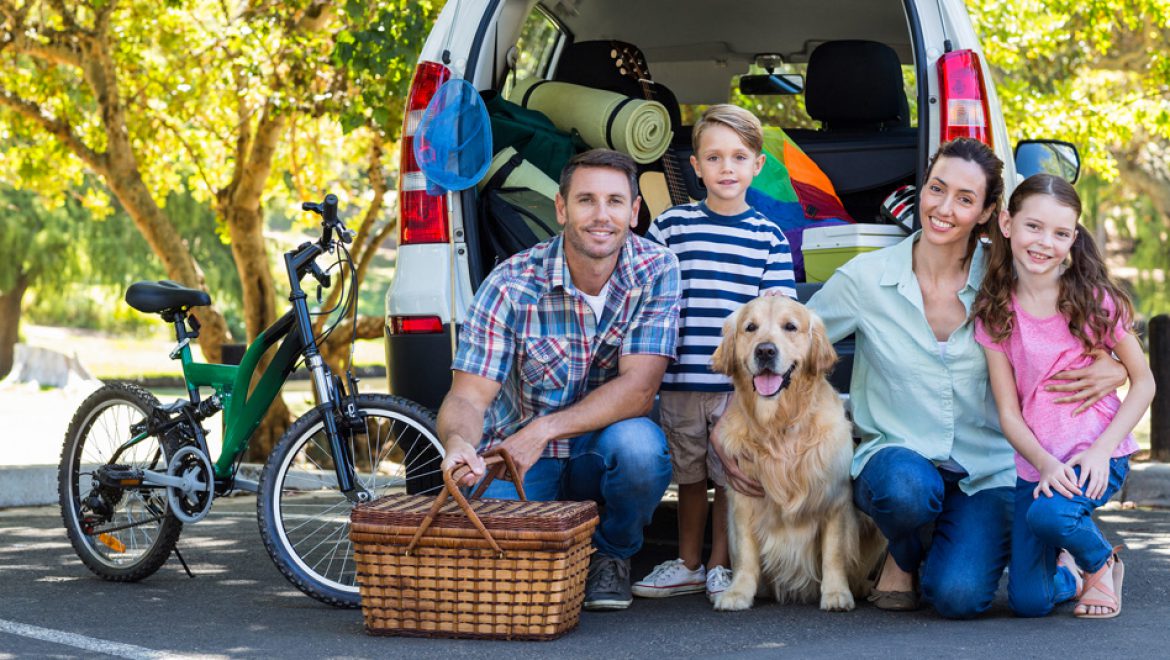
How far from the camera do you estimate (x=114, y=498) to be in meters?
5.37

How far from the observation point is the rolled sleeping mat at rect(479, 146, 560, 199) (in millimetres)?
5328

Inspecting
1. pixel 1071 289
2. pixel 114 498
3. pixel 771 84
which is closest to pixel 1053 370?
pixel 1071 289

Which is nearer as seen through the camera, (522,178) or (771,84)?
(522,178)

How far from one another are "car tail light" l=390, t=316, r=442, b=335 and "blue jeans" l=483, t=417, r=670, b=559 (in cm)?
60

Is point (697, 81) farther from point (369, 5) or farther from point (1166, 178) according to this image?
point (1166, 178)

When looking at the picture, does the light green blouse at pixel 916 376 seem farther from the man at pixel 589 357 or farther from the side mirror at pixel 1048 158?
the side mirror at pixel 1048 158

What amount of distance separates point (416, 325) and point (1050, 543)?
6.97 feet

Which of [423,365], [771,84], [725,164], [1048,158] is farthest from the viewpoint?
[771,84]

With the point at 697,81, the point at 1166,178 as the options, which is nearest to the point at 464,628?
the point at 697,81

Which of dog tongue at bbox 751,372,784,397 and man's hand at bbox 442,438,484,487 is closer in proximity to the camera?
man's hand at bbox 442,438,484,487

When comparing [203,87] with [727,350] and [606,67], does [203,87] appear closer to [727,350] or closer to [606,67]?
[606,67]

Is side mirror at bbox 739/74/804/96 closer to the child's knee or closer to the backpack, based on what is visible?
the backpack

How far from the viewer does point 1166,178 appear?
20625mm

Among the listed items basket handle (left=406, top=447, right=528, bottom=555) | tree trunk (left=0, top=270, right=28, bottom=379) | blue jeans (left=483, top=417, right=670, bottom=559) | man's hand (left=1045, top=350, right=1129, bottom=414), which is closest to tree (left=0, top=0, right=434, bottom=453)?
blue jeans (left=483, top=417, right=670, bottom=559)
